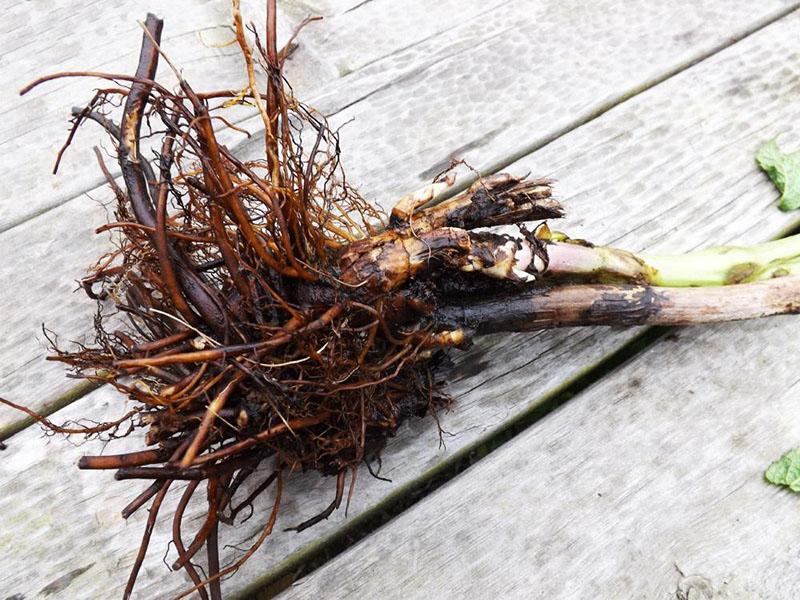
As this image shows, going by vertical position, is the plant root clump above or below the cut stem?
above

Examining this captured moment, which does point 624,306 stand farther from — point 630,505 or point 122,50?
point 122,50

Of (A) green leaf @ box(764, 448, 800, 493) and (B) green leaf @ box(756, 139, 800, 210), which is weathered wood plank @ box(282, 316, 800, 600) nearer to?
(A) green leaf @ box(764, 448, 800, 493)

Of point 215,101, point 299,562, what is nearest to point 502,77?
point 215,101

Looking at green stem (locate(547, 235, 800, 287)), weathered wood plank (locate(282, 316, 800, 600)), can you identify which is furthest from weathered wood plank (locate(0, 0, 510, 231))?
weathered wood plank (locate(282, 316, 800, 600))

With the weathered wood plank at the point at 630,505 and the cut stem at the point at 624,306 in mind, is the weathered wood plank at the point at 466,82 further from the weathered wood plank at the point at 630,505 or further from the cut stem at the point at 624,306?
the weathered wood plank at the point at 630,505

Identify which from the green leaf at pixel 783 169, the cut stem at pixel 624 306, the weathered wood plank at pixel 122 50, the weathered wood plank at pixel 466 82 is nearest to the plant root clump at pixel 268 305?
the cut stem at pixel 624 306

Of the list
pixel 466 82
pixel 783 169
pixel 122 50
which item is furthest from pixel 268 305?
pixel 783 169

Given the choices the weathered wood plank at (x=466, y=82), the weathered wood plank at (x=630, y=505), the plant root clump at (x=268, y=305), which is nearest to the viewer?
the plant root clump at (x=268, y=305)

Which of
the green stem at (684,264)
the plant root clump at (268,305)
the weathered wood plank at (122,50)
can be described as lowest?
the green stem at (684,264)
